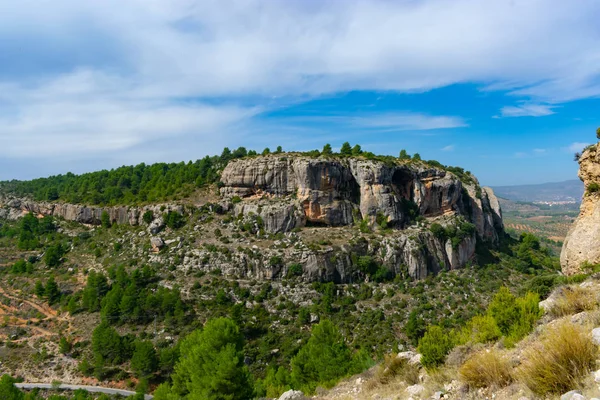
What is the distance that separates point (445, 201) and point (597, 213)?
52684 millimetres

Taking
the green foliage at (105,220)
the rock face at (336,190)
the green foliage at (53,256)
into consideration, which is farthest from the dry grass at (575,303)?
the green foliage at (105,220)

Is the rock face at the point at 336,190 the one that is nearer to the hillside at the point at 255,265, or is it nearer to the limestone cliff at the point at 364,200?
the limestone cliff at the point at 364,200

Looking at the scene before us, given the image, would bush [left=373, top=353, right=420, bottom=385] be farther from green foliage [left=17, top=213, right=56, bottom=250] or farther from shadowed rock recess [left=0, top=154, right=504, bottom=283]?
green foliage [left=17, top=213, right=56, bottom=250]

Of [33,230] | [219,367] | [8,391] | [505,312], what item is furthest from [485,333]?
[33,230]

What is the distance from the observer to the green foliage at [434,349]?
11516 mm

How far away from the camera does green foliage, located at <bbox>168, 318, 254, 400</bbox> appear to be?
17.2 meters

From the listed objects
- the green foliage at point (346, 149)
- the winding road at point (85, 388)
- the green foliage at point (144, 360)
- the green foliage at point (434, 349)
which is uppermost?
the green foliage at point (346, 149)

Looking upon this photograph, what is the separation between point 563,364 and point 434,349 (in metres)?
5.80

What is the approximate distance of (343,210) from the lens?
61.4m

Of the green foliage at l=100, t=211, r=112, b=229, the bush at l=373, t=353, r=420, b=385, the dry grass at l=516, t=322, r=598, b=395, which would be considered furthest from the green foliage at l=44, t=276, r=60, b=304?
the dry grass at l=516, t=322, r=598, b=395

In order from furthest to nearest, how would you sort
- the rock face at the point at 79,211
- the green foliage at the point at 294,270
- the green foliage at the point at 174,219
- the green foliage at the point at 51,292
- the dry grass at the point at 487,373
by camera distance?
the rock face at the point at 79,211, the green foliage at the point at 174,219, the green foliage at the point at 294,270, the green foliage at the point at 51,292, the dry grass at the point at 487,373

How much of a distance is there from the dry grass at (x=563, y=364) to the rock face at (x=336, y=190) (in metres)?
52.3

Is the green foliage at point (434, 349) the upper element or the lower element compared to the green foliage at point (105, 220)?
lower

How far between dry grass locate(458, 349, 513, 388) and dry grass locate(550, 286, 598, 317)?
14.0ft
